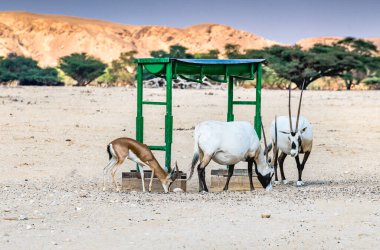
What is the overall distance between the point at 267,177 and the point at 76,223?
405 cm

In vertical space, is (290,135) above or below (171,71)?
below

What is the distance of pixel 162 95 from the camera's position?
38906 mm

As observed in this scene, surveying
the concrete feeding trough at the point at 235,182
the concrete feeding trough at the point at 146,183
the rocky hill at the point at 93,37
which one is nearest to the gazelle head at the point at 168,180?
the concrete feeding trough at the point at 146,183

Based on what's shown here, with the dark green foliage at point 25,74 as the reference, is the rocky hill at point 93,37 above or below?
above

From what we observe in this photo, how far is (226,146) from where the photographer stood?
11.9m

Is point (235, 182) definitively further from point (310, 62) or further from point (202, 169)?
point (310, 62)

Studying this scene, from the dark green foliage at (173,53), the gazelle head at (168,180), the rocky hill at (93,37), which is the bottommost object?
the gazelle head at (168,180)

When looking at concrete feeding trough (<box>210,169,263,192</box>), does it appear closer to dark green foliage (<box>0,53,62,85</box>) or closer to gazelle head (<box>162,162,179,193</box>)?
gazelle head (<box>162,162,179,193</box>)

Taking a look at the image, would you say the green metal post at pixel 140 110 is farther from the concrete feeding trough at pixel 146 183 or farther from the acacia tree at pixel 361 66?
the acacia tree at pixel 361 66

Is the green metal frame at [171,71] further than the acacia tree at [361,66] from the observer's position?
No

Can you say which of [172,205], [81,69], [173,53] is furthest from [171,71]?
[173,53]

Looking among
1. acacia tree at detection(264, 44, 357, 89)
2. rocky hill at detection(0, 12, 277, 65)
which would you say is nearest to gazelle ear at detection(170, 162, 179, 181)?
acacia tree at detection(264, 44, 357, 89)

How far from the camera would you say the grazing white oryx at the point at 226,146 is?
11.9 m

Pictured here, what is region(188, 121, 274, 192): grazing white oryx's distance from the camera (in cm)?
1191
